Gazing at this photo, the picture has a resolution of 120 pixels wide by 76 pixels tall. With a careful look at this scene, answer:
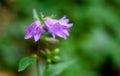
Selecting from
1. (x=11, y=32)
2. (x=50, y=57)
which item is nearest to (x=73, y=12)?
(x=11, y=32)

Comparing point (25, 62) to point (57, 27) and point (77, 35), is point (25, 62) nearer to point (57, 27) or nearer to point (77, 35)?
point (57, 27)

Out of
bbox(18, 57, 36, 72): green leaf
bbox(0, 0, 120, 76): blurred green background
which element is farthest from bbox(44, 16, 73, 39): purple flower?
bbox(0, 0, 120, 76): blurred green background

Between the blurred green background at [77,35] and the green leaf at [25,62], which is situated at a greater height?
the blurred green background at [77,35]

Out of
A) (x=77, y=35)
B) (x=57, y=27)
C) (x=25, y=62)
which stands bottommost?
(x=25, y=62)

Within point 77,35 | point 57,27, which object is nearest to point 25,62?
point 57,27

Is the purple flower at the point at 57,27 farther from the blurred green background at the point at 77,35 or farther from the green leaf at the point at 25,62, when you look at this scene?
the blurred green background at the point at 77,35

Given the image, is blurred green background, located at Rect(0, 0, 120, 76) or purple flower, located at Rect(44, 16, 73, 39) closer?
purple flower, located at Rect(44, 16, 73, 39)

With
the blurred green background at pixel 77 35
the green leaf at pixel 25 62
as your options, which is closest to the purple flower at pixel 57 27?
the green leaf at pixel 25 62

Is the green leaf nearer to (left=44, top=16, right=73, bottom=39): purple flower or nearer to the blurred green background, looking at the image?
(left=44, top=16, right=73, bottom=39): purple flower

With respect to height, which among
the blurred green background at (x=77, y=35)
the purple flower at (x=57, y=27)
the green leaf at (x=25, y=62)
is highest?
the blurred green background at (x=77, y=35)
